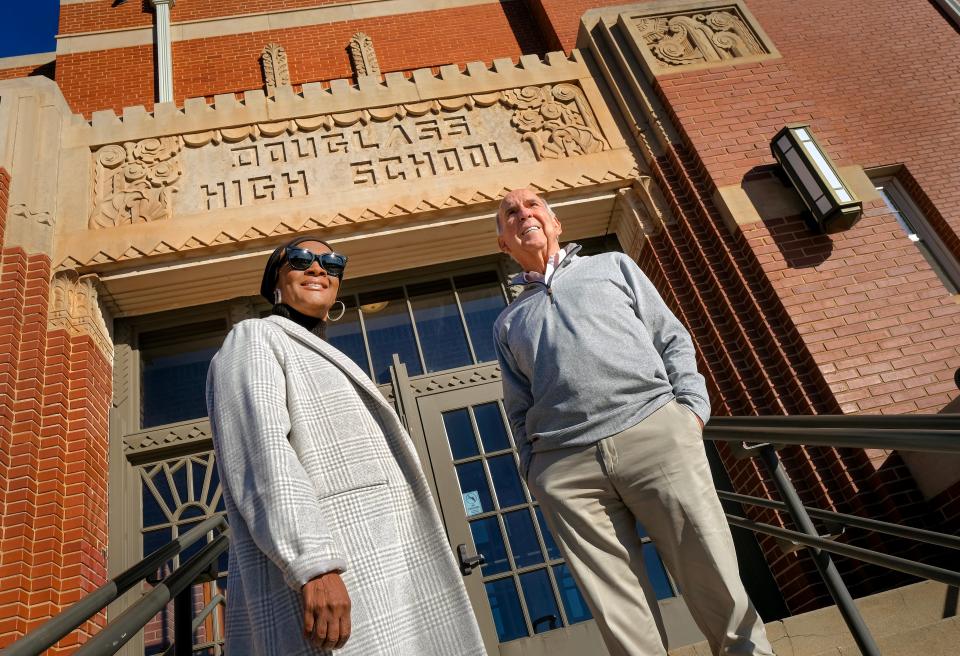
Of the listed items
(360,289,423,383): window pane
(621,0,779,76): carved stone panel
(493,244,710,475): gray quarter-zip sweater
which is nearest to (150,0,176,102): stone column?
(360,289,423,383): window pane

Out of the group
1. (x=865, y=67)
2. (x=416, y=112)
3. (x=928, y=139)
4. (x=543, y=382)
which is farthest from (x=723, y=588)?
(x=865, y=67)

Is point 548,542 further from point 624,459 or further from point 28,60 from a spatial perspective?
point 28,60

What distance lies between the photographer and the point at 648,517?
6.88 feet

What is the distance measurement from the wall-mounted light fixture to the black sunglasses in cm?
488

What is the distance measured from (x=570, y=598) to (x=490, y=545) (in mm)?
702

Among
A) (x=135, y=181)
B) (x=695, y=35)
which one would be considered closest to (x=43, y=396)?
(x=135, y=181)

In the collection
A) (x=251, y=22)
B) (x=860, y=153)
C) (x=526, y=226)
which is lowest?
(x=526, y=226)

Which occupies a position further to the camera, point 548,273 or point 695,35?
point 695,35

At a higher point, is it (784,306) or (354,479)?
(784,306)

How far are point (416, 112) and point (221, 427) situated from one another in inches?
217

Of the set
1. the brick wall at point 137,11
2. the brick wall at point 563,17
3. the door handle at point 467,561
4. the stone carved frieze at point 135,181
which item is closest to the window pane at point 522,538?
the door handle at point 467,561

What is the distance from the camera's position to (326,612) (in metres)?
1.46

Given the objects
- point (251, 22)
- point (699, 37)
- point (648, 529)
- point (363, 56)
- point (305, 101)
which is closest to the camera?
point (648, 529)

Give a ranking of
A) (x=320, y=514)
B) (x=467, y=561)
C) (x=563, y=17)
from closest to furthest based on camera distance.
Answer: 1. (x=320, y=514)
2. (x=467, y=561)
3. (x=563, y=17)
